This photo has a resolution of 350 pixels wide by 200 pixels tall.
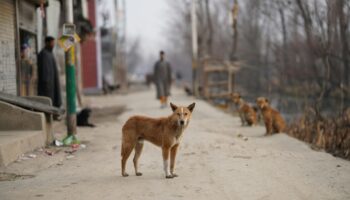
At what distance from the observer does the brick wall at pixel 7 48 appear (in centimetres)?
1323

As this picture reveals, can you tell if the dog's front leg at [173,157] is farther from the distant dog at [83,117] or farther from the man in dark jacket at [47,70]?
the distant dog at [83,117]

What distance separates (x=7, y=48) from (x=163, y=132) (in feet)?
22.0

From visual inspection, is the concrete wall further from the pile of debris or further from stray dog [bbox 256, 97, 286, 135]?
the pile of debris

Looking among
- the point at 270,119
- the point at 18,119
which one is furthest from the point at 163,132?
the point at 270,119

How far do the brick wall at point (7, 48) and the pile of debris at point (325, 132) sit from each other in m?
7.26

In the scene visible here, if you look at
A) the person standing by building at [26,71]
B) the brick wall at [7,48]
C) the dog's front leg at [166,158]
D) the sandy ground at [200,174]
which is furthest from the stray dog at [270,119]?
the dog's front leg at [166,158]

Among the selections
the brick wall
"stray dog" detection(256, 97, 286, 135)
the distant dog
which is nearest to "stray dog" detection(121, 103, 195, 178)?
the brick wall

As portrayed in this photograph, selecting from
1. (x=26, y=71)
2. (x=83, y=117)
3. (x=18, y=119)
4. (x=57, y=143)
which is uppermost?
(x=26, y=71)

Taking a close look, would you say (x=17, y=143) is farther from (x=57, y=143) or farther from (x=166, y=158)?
(x=166, y=158)

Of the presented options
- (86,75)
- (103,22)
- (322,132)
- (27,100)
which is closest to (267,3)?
(86,75)

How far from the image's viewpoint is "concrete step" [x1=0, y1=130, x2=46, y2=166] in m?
9.27

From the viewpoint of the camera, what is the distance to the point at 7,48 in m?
13.6

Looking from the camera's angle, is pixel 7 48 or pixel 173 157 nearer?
pixel 173 157

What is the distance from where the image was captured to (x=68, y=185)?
801cm
